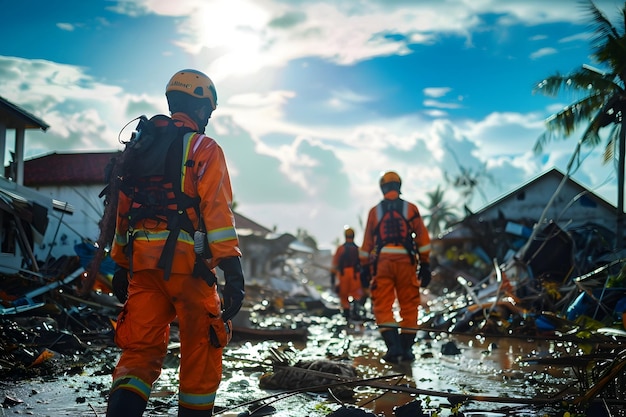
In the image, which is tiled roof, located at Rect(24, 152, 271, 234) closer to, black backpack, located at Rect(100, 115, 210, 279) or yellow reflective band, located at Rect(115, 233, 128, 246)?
yellow reflective band, located at Rect(115, 233, 128, 246)

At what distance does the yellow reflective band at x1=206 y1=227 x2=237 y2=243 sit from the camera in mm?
3221

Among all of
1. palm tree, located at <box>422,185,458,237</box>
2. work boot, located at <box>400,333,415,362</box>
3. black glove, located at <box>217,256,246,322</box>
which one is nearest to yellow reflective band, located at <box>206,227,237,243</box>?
black glove, located at <box>217,256,246,322</box>

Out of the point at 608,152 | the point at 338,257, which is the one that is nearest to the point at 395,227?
the point at 338,257

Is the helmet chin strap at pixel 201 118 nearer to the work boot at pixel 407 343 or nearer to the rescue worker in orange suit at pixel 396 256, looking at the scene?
the rescue worker in orange suit at pixel 396 256

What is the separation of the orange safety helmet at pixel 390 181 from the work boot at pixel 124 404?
15.9 feet

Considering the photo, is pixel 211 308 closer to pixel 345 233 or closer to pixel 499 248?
pixel 345 233

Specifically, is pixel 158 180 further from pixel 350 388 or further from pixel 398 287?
pixel 398 287

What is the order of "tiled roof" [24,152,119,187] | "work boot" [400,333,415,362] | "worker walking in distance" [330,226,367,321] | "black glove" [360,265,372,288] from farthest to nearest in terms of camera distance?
"tiled roof" [24,152,119,187] → "worker walking in distance" [330,226,367,321] → "black glove" [360,265,372,288] → "work boot" [400,333,415,362]

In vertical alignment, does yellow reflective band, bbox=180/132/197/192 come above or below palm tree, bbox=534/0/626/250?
below

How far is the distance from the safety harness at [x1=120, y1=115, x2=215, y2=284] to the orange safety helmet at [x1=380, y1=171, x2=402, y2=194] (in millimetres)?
4227

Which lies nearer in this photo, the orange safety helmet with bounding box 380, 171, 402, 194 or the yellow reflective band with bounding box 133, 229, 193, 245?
the yellow reflective band with bounding box 133, 229, 193, 245

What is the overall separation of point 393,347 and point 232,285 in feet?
12.3

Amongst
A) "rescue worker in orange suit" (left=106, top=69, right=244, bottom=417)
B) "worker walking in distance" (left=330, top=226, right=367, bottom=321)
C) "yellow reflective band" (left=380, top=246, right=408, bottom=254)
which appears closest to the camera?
"rescue worker in orange suit" (left=106, top=69, right=244, bottom=417)

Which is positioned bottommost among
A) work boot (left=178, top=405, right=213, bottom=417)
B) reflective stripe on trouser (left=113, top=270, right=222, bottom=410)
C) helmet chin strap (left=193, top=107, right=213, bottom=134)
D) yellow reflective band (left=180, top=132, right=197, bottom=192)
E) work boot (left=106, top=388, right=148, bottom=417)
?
work boot (left=178, top=405, right=213, bottom=417)
